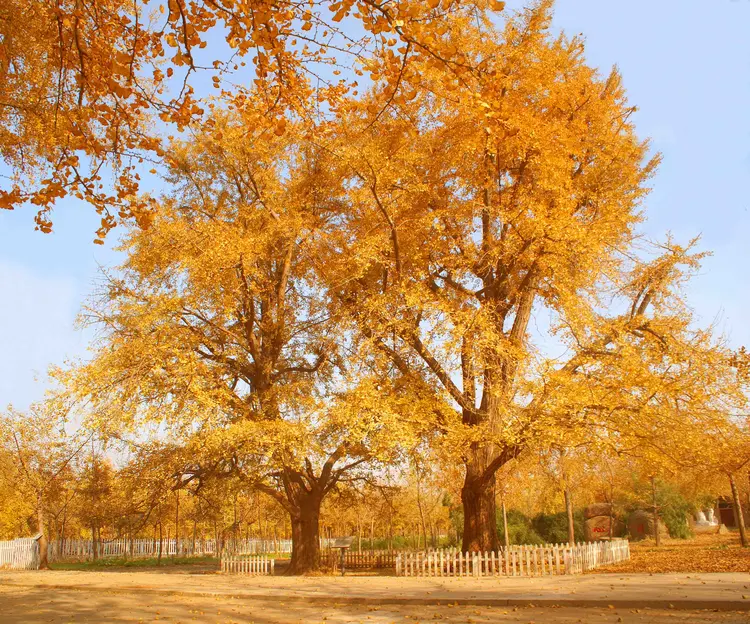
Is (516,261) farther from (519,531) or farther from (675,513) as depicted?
(675,513)

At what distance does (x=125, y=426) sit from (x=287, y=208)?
23.0ft

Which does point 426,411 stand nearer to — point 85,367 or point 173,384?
point 173,384

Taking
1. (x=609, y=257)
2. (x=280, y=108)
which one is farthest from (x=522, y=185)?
(x=280, y=108)

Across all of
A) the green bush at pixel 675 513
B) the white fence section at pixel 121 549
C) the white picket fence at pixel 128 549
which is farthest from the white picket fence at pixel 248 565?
the green bush at pixel 675 513

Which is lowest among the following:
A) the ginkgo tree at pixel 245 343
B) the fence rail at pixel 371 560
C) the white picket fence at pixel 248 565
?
the fence rail at pixel 371 560

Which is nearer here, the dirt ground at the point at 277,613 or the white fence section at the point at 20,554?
the dirt ground at the point at 277,613

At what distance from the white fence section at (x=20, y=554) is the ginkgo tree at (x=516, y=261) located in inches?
802

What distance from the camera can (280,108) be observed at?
726 cm

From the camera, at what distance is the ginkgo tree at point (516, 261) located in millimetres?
12242

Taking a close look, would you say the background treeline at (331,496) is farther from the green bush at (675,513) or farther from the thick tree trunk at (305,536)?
the thick tree trunk at (305,536)

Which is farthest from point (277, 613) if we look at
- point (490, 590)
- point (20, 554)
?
point (20, 554)

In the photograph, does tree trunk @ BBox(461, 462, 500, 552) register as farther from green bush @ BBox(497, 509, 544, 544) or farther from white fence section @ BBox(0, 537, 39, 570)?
white fence section @ BBox(0, 537, 39, 570)

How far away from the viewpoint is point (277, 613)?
9539mm

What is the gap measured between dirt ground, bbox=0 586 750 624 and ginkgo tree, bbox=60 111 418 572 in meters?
3.75
